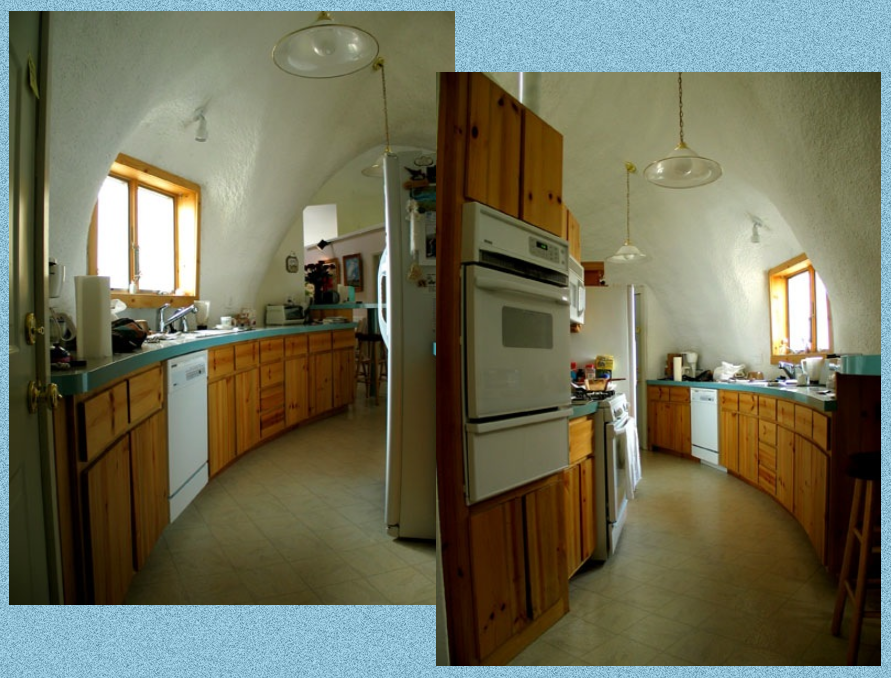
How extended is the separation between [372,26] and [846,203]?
61.4 inches

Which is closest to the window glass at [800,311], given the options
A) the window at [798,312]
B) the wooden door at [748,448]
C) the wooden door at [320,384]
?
the window at [798,312]

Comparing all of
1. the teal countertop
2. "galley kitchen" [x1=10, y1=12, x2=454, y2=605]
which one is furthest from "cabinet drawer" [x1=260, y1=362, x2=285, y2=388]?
the teal countertop

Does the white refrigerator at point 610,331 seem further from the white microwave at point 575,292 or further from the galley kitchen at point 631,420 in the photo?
the white microwave at point 575,292

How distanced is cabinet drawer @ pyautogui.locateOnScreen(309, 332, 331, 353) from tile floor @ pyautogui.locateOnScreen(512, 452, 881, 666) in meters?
2.46

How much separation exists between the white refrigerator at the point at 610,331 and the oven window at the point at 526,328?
199cm

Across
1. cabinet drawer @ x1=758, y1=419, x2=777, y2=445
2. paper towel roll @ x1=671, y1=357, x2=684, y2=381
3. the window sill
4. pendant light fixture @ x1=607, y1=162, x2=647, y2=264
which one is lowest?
cabinet drawer @ x1=758, y1=419, x2=777, y2=445

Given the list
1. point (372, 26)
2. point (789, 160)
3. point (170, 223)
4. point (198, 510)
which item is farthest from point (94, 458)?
point (789, 160)

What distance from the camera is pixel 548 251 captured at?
157 cm

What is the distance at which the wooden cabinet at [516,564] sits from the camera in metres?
1.38

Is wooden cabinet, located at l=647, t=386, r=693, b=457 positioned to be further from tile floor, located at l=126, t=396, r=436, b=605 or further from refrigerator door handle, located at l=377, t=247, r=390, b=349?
refrigerator door handle, located at l=377, t=247, r=390, b=349

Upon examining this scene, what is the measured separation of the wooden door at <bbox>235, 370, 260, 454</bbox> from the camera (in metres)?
2.96

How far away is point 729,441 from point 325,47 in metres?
3.52

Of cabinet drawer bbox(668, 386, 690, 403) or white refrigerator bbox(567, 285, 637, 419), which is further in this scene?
cabinet drawer bbox(668, 386, 690, 403)

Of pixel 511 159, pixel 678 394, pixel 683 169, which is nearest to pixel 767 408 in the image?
pixel 678 394
